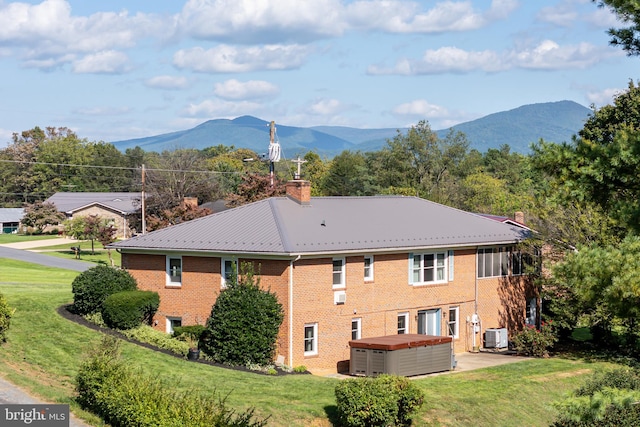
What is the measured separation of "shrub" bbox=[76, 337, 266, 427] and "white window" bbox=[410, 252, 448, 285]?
1652 cm

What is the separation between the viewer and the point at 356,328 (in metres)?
36.9

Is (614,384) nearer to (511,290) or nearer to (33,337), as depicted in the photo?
(511,290)

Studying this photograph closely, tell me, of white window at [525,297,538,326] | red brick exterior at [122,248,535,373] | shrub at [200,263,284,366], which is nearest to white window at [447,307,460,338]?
red brick exterior at [122,248,535,373]

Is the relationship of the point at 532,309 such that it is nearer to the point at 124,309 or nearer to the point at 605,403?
the point at 124,309

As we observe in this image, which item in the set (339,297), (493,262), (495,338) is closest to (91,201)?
(493,262)

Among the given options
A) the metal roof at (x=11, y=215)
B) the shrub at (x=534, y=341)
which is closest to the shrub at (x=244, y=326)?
the shrub at (x=534, y=341)

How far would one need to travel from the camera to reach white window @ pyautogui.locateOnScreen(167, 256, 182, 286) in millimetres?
37719

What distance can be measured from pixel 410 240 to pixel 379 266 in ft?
7.00

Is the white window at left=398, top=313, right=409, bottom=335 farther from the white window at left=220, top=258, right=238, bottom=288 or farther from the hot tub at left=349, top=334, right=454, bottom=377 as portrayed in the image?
the white window at left=220, top=258, right=238, bottom=288

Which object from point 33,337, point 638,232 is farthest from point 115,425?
point 638,232

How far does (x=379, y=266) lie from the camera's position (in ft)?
124

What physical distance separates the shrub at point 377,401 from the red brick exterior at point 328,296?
8.62 m

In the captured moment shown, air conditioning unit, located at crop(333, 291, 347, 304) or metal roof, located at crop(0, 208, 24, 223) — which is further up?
metal roof, located at crop(0, 208, 24, 223)

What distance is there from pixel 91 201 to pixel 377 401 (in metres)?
92.0
